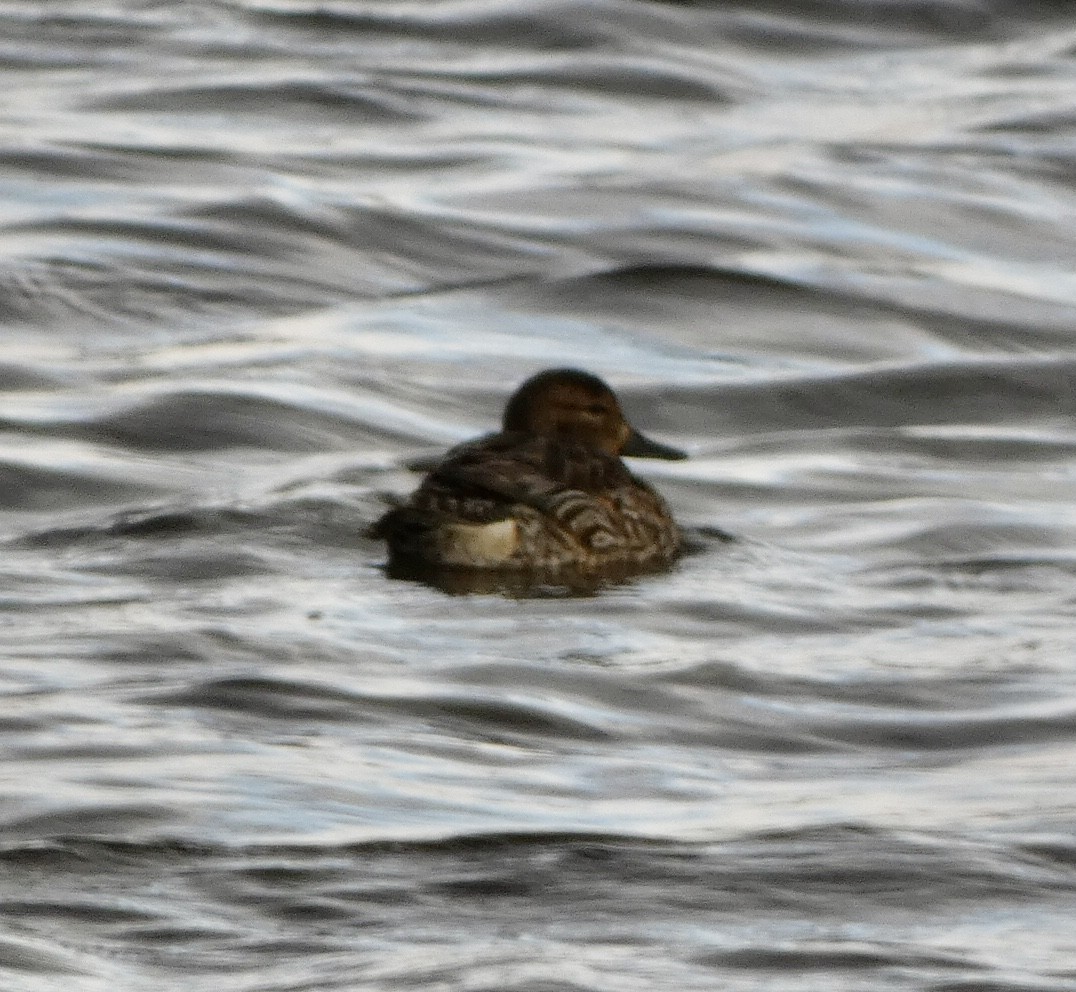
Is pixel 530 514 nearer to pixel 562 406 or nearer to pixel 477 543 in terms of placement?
pixel 477 543

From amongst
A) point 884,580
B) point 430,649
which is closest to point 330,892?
point 430,649

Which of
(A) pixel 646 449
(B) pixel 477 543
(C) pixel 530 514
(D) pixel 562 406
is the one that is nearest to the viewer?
(B) pixel 477 543

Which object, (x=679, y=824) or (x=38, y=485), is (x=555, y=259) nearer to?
(x=38, y=485)

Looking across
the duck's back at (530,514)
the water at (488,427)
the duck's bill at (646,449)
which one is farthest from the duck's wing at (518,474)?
the duck's bill at (646,449)

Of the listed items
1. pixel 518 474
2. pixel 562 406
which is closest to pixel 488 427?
pixel 562 406

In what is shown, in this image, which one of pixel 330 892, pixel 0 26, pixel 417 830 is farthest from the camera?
pixel 0 26

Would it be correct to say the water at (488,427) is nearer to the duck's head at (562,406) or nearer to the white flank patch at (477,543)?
the white flank patch at (477,543)
